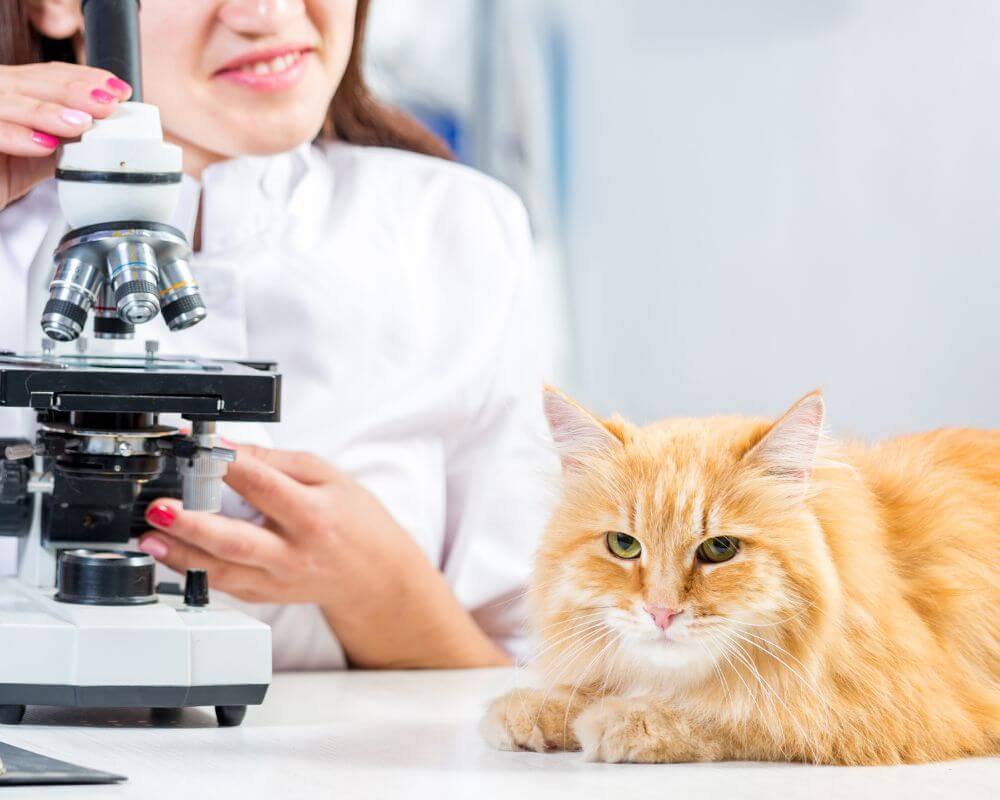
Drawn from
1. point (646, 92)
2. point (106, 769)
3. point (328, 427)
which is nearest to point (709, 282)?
point (646, 92)

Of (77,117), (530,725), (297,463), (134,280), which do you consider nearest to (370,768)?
(530,725)

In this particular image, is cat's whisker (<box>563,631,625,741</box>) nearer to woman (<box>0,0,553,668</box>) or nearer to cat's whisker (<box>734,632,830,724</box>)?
cat's whisker (<box>734,632,830,724</box>)

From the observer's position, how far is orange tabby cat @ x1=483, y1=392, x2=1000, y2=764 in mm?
1177

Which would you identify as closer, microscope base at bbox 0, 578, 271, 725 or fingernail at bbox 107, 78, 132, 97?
microscope base at bbox 0, 578, 271, 725

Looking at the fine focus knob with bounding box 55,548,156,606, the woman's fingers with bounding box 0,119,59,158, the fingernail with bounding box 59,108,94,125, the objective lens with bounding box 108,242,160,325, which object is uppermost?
the fingernail with bounding box 59,108,94,125

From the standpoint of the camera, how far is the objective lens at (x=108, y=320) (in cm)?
130

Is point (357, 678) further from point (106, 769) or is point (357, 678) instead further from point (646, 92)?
point (646, 92)

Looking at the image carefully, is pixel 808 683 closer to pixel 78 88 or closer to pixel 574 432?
pixel 574 432

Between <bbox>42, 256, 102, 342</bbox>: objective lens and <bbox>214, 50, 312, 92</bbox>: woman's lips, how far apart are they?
589 mm

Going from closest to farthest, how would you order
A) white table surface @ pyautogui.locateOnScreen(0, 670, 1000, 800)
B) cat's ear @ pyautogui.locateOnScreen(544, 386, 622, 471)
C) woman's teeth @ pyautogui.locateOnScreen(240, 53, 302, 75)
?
white table surface @ pyautogui.locateOnScreen(0, 670, 1000, 800) → cat's ear @ pyautogui.locateOnScreen(544, 386, 622, 471) → woman's teeth @ pyautogui.locateOnScreen(240, 53, 302, 75)

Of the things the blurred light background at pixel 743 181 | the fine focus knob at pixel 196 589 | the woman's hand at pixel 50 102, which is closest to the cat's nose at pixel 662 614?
the fine focus knob at pixel 196 589

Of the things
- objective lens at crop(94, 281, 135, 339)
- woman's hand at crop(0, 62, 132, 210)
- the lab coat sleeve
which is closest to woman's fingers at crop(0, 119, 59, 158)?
woman's hand at crop(0, 62, 132, 210)

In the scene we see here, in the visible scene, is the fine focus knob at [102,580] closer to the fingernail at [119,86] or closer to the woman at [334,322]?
the woman at [334,322]

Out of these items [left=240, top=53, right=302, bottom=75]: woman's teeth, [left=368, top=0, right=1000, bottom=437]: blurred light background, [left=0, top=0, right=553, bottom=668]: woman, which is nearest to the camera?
[left=0, top=0, right=553, bottom=668]: woman
